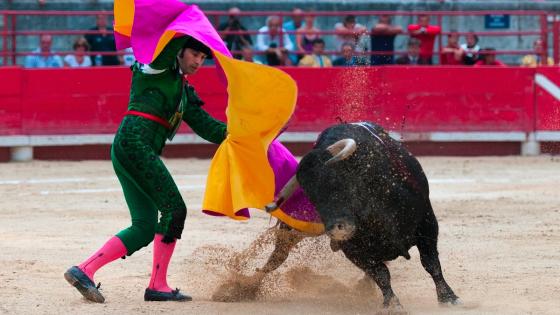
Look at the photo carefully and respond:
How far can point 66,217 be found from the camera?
899cm

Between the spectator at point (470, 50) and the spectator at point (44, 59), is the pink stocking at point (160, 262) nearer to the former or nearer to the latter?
the spectator at point (44, 59)

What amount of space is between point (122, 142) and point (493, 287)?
2.11 m

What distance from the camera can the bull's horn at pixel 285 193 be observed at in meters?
5.66

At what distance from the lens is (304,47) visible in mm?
13609

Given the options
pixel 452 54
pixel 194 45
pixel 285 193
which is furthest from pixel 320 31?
pixel 285 193

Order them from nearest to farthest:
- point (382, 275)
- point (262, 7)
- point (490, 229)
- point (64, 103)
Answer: point (382, 275) < point (490, 229) < point (64, 103) < point (262, 7)

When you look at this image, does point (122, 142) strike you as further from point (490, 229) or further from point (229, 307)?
point (490, 229)

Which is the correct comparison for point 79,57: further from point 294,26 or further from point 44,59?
point 294,26

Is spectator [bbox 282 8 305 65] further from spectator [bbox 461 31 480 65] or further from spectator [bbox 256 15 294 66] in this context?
spectator [bbox 461 31 480 65]

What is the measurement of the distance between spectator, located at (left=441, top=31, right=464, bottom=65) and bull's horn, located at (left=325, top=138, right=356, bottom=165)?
26.6ft

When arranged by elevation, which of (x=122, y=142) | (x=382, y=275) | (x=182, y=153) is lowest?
(x=182, y=153)

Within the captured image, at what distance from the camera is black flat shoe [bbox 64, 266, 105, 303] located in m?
5.70

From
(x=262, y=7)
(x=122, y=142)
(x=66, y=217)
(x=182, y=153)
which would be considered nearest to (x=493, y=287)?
(x=122, y=142)

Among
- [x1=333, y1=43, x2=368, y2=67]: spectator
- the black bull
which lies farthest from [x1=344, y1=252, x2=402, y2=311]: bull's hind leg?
[x1=333, y1=43, x2=368, y2=67]: spectator
